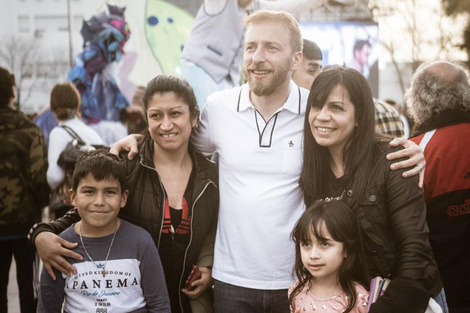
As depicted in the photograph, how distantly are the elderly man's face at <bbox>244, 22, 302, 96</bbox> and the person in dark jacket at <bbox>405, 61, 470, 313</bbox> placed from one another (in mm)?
1170

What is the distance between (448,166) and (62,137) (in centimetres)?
334

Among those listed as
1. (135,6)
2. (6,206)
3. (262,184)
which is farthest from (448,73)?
(135,6)

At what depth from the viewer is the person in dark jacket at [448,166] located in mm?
3924

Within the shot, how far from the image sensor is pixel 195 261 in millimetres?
3447

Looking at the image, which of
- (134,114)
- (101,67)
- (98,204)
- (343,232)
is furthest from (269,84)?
(101,67)

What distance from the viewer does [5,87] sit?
505 centimetres

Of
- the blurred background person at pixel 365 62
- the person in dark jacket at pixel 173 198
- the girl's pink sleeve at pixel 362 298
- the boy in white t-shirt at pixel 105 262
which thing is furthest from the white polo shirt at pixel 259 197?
the blurred background person at pixel 365 62

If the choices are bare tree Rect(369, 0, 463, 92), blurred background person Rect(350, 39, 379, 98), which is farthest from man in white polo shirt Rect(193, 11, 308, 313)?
bare tree Rect(369, 0, 463, 92)

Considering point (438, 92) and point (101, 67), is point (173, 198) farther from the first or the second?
point (101, 67)

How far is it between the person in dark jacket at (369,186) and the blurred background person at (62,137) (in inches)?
113

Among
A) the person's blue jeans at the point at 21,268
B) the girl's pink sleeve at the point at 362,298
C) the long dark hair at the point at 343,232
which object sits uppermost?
the long dark hair at the point at 343,232

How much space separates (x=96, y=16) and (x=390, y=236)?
6.21m

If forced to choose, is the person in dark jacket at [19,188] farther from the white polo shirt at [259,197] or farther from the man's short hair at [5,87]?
the white polo shirt at [259,197]

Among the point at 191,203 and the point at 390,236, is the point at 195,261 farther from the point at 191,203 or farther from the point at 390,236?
the point at 390,236
